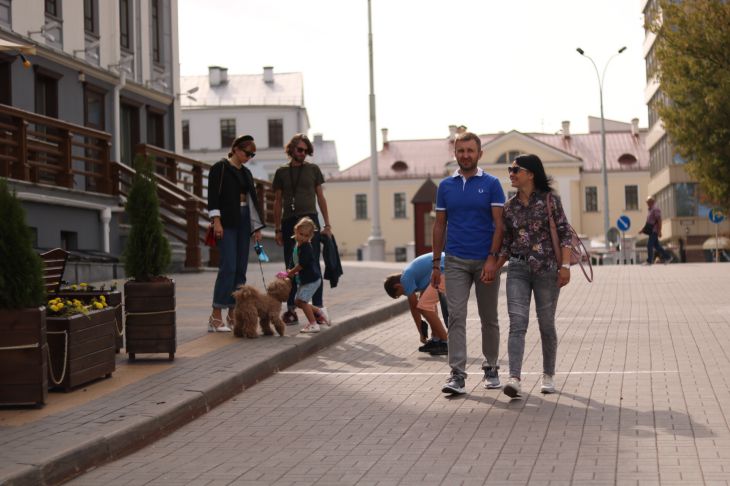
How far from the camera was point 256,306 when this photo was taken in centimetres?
1232

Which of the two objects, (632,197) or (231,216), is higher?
(632,197)

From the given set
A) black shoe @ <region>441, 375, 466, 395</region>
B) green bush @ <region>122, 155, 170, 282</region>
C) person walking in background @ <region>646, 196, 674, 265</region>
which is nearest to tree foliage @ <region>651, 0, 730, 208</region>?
person walking in background @ <region>646, 196, 674, 265</region>

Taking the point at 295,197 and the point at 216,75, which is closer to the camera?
the point at 295,197

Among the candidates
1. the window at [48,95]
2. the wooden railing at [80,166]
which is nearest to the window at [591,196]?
the wooden railing at [80,166]

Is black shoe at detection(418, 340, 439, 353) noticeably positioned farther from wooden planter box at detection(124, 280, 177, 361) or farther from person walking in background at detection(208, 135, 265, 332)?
wooden planter box at detection(124, 280, 177, 361)

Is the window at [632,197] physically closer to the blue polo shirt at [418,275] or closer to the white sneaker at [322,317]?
the white sneaker at [322,317]

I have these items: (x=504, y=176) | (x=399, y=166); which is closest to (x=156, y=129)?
(x=504, y=176)

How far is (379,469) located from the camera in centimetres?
682

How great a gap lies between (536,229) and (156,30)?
1048 inches

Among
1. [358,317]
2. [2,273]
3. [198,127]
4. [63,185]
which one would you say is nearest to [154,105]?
[63,185]

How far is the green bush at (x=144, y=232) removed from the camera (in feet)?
34.4

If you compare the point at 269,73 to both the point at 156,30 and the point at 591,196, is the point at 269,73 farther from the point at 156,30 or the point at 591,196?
the point at 156,30

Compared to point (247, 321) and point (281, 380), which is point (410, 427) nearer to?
point (281, 380)

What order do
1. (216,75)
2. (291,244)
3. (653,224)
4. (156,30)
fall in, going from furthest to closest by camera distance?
(216,75) → (156,30) → (653,224) → (291,244)
